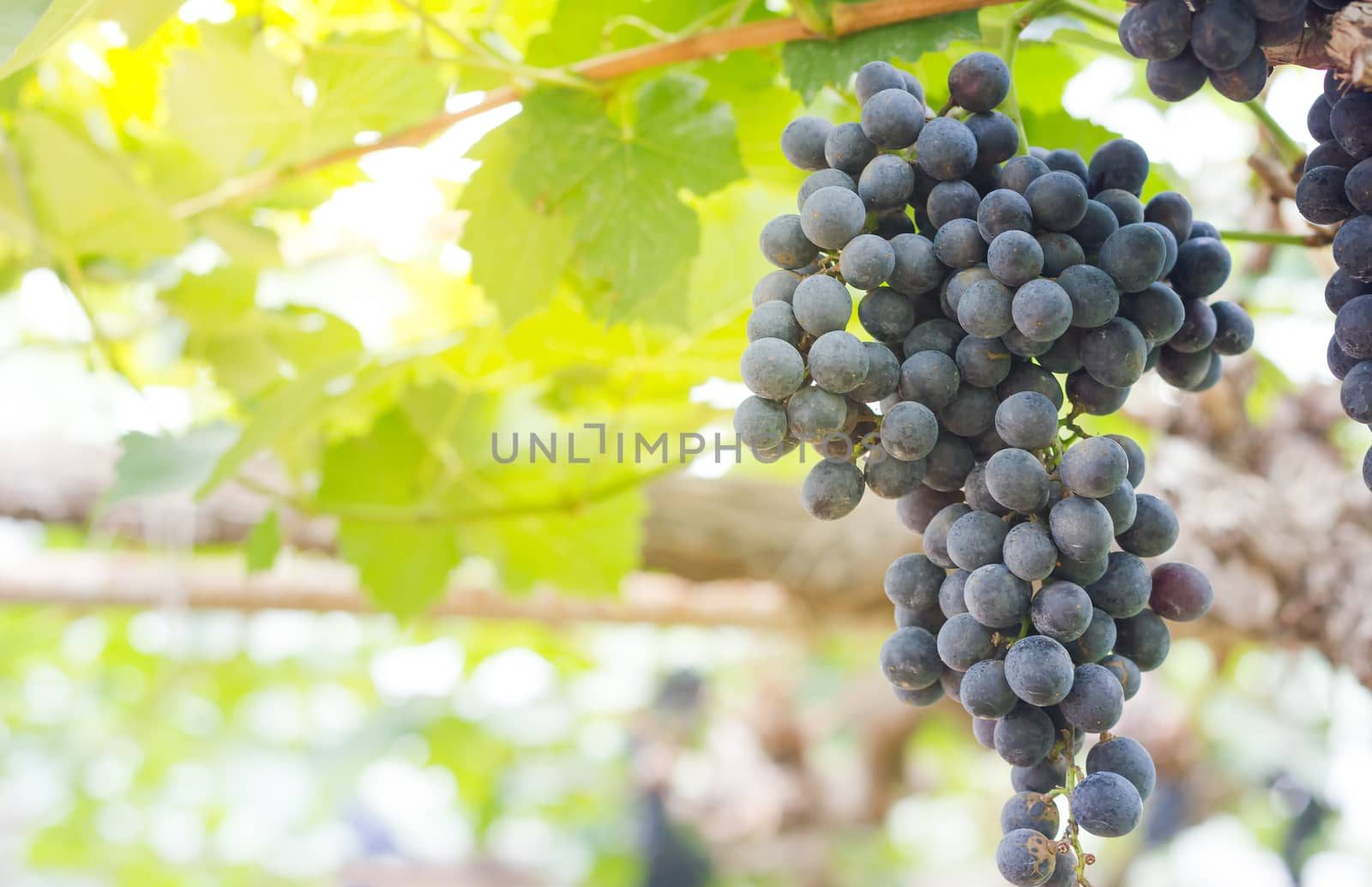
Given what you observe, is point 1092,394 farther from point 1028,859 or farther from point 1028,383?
point 1028,859

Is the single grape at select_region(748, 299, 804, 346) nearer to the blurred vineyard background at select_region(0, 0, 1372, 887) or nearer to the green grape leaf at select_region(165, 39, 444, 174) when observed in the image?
the blurred vineyard background at select_region(0, 0, 1372, 887)

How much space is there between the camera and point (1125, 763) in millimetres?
496

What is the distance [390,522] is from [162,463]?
0.31 meters

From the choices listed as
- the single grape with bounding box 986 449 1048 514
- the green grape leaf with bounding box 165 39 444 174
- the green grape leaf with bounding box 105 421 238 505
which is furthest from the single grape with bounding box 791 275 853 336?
the green grape leaf with bounding box 105 421 238 505

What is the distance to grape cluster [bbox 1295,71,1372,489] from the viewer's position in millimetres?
501

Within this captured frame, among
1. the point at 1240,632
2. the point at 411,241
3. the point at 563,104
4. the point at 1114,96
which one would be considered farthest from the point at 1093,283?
the point at 411,241

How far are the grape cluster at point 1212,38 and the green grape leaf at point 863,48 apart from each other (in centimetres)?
16

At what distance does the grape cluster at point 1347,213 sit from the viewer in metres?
0.50

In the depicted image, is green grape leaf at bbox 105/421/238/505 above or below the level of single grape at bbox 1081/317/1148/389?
below

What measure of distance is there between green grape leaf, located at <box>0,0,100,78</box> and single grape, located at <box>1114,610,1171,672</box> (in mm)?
662

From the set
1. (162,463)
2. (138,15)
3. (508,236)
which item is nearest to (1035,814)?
(508,236)

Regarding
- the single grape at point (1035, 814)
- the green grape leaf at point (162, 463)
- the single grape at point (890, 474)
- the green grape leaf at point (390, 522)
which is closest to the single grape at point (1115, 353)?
the single grape at point (890, 474)

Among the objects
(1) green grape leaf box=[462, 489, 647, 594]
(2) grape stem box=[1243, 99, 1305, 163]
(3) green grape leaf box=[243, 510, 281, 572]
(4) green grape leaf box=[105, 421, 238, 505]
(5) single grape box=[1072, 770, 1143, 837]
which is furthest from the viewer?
(1) green grape leaf box=[462, 489, 647, 594]

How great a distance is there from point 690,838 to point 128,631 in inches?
77.8
